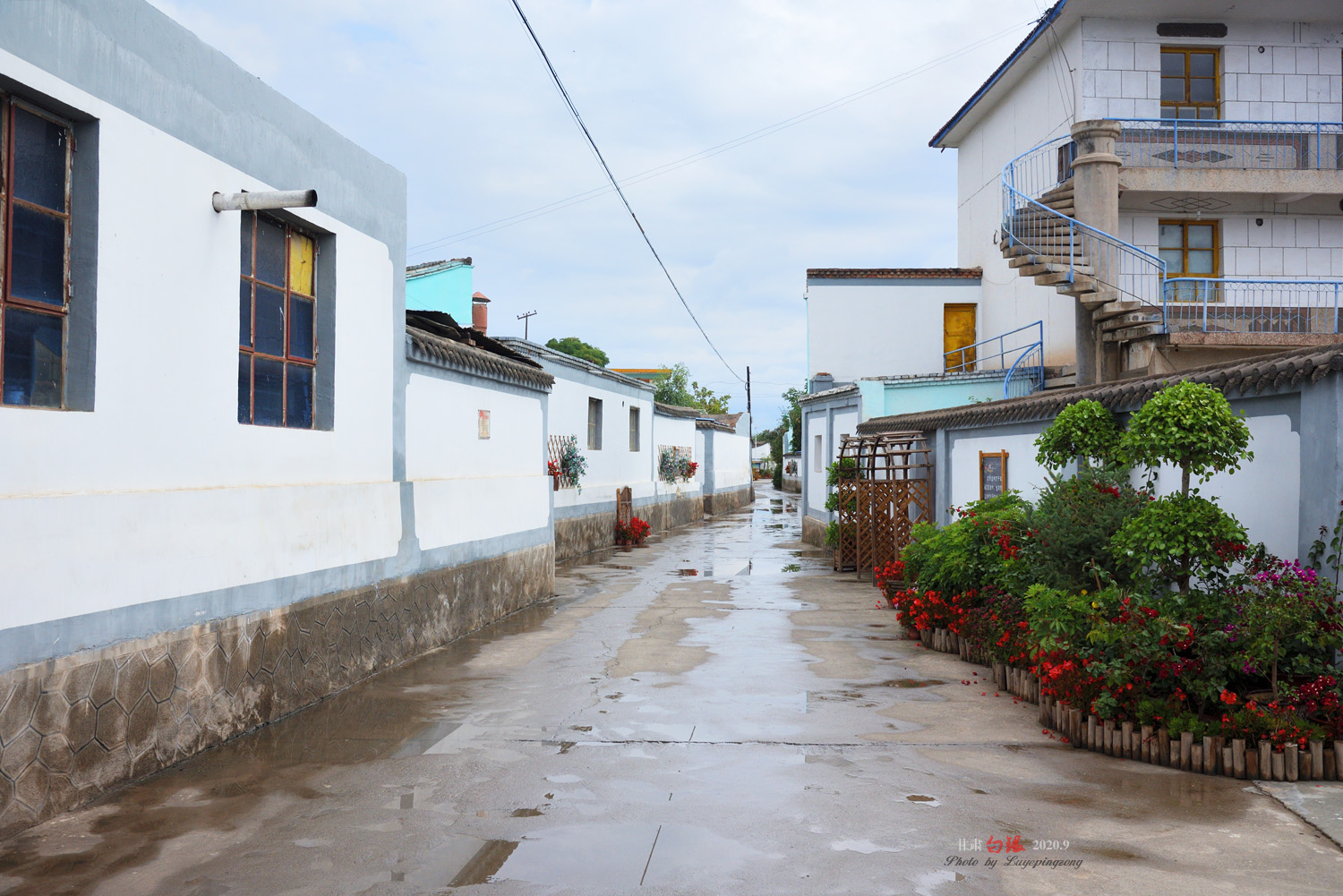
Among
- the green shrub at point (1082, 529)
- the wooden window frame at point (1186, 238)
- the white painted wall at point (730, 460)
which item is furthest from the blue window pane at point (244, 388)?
the white painted wall at point (730, 460)

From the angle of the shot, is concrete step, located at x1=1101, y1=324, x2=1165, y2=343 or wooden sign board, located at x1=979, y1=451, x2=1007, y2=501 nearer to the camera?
wooden sign board, located at x1=979, y1=451, x2=1007, y2=501

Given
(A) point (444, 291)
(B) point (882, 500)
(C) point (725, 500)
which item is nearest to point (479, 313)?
(A) point (444, 291)

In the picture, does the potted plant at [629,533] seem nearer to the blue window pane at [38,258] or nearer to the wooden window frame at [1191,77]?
the wooden window frame at [1191,77]

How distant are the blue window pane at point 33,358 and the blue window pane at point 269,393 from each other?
190 cm

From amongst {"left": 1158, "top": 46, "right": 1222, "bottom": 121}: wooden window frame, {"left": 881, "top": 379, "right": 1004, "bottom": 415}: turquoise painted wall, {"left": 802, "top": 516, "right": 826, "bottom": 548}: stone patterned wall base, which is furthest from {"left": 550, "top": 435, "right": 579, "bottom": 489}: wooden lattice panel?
{"left": 1158, "top": 46, "right": 1222, "bottom": 121}: wooden window frame

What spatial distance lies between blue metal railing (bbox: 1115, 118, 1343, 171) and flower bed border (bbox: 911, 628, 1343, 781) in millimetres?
15269

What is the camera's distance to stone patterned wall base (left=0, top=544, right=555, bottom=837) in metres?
4.92

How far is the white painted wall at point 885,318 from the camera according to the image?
86.0 feet

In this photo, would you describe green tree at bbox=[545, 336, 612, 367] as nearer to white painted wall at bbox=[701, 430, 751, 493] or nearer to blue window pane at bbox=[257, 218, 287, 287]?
white painted wall at bbox=[701, 430, 751, 493]

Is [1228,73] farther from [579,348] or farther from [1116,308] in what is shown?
[579,348]

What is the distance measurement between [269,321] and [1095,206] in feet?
49.1

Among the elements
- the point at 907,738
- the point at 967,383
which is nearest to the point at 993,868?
the point at 907,738

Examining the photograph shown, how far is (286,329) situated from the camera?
7.91m

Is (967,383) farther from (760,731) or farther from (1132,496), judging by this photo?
(760,731)
